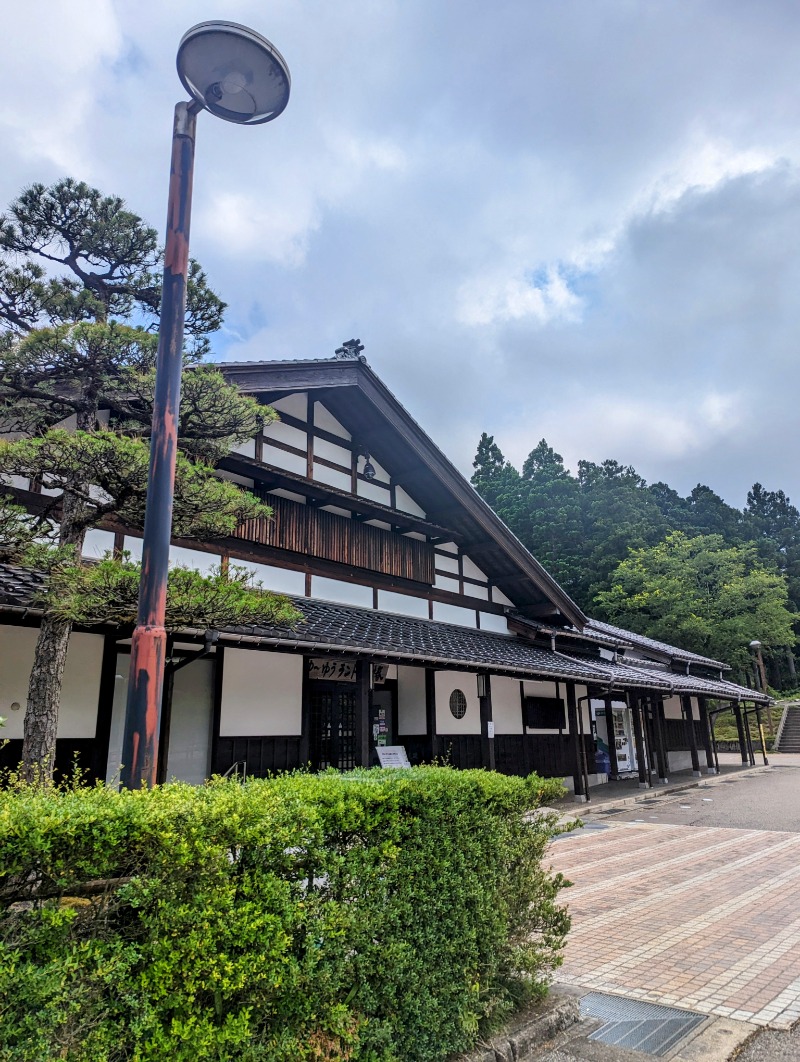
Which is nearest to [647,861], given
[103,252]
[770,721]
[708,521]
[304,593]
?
[304,593]

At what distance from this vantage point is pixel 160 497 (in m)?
3.51

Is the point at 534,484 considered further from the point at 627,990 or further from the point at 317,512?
the point at 627,990

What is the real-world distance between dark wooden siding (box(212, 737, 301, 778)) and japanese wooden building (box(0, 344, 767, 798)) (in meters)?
0.03

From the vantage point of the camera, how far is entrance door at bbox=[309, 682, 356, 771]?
10.8m

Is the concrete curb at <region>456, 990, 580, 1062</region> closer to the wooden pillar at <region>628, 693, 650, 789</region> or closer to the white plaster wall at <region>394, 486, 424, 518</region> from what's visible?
the white plaster wall at <region>394, 486, 424, 518</region>

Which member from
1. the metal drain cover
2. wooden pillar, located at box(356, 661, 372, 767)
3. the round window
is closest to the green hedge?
the metal drain cover

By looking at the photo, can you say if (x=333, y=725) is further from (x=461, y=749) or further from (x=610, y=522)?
(x=610, y=522)

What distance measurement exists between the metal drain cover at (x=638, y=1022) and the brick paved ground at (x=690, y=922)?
0.54 ft

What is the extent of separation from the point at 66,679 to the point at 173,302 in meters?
5.61

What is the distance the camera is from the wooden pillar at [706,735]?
23547 millimetres

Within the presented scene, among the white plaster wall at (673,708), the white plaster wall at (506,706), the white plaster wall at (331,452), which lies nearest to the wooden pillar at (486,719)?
the white plaster wall at (506,706)

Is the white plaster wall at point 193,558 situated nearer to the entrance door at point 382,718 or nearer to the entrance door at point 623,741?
the entrance door at point 382,718

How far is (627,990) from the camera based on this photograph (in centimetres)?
458

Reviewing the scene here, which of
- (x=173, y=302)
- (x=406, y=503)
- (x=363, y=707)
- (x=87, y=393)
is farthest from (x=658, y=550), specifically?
(x=173, y=302)
